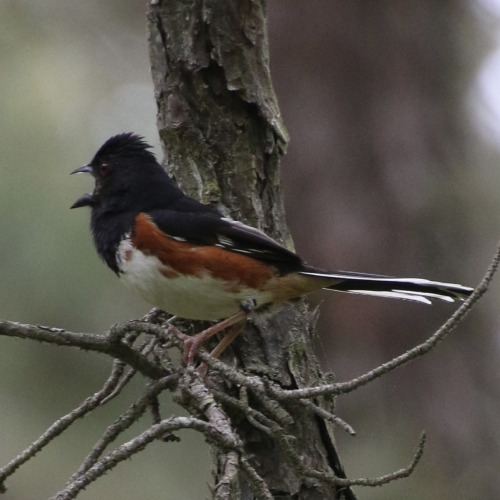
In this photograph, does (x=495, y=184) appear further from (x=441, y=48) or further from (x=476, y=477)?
(x=476, y=477)

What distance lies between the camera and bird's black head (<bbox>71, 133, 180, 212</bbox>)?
3.58 m

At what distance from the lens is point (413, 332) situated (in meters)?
5.65

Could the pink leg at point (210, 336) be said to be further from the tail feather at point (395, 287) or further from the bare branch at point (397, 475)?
the bare branch at point (397, 475)

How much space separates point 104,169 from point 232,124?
0.63 metres

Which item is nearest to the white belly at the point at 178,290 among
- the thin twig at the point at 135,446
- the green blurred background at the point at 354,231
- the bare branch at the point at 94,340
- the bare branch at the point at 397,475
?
the bare branch at the point at 94,340

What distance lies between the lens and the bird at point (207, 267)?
3291mm

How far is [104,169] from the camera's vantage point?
3.81m

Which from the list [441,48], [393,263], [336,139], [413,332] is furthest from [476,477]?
[441,48]

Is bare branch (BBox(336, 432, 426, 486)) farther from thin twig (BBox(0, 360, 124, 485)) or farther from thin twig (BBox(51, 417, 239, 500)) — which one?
thin twig (BBox(0, 360, 124, 485))

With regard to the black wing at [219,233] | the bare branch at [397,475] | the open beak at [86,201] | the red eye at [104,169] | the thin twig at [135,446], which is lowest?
the bare branch at [397,475]

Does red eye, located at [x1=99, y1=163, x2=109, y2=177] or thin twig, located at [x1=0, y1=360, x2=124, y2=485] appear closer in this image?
thin twig, located at [x1=0, y1=360, x2=124, y2=485]

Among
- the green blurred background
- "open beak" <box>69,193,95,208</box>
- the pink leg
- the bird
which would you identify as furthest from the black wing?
the green blurred background

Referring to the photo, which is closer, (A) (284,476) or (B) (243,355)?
(A) (284,476)

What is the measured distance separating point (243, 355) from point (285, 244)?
1.55 feet
